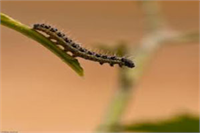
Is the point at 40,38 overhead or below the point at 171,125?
below

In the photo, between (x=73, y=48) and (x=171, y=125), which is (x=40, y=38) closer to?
(x=73, y=48)

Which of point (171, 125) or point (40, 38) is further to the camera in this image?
point (171, 125)

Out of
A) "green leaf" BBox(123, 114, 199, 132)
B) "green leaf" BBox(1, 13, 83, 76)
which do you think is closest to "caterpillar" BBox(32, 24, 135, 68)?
"green leaf" BBox(1, 13, 83, 76)

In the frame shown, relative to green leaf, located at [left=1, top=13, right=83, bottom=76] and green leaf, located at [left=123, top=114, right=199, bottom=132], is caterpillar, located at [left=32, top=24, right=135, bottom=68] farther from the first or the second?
green leaf, located at [left=123, top=114, right=199, bottom=132]

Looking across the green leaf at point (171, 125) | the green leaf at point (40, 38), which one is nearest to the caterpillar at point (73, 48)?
the green leaf at point (40, 38)

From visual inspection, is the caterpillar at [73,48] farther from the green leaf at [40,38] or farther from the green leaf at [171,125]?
the green leaf at [171,125]

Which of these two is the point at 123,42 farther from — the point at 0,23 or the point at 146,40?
the point at 0,23

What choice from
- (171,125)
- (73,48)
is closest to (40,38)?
(73,48)
